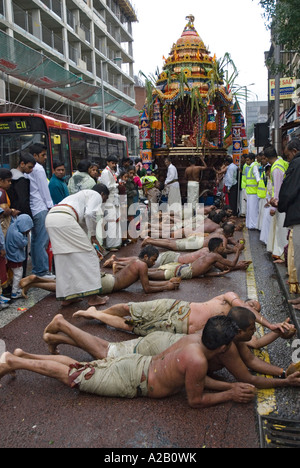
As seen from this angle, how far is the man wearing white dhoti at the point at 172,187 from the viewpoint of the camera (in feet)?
43.6

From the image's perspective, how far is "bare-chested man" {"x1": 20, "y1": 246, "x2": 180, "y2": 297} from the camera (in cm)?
529

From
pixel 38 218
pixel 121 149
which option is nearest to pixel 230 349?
pixel 38 218

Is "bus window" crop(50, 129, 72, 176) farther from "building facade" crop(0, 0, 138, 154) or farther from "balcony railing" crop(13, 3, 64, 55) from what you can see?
"balcony railing" crop(13, 3, 64, 55)

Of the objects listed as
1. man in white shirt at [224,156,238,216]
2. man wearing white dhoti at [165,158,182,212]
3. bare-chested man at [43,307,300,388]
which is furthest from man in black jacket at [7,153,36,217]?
man in white shirt at [224,156,238,216]

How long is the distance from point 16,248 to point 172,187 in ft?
27.8

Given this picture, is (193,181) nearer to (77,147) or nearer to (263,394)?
(77,147)

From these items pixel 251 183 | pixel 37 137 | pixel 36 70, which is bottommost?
pixel 251 183

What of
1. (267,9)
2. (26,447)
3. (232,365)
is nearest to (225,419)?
(232,365)

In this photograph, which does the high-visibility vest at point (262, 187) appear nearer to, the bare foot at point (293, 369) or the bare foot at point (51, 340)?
the bare foot at point (293, 369)

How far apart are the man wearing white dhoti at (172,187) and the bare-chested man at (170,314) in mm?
8900

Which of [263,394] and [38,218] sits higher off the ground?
[38,218]

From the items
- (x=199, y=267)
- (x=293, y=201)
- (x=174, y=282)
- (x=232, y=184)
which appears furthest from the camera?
(x=232, y=184)

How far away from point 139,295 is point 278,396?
2701 millimetres

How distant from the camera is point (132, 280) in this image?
17.8 ft
